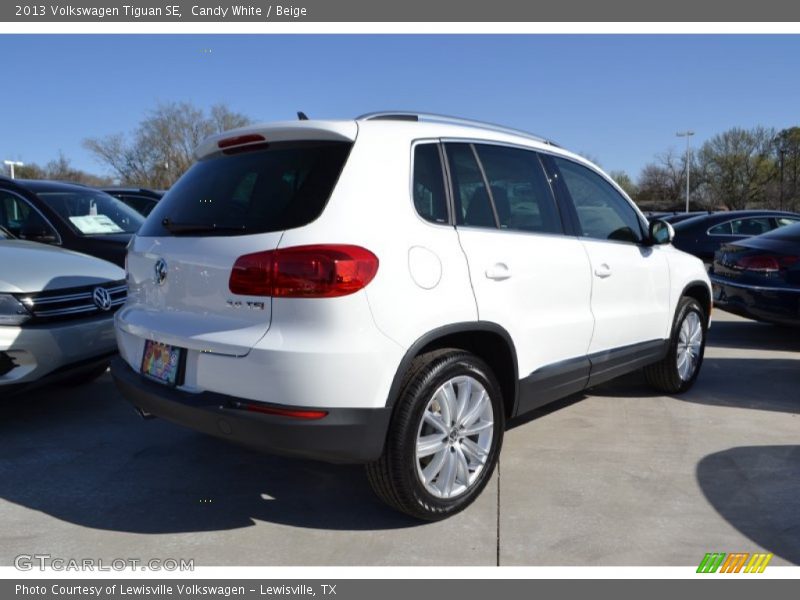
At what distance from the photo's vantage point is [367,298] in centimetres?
276

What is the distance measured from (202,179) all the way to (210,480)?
1.62 metres

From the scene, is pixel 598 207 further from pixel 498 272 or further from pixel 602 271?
pixel 498 272

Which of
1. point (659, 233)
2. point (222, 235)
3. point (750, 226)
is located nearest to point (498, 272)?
point (222, 235)

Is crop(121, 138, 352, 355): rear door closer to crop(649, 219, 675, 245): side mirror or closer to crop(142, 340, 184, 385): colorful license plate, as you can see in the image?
crop(142, 340, 184, 385): colorful license plate

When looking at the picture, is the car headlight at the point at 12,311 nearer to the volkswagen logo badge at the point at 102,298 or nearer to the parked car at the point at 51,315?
the parked car at the point at 51,315

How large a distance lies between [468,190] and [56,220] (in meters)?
4.72

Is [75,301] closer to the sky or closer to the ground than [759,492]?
closer to the sky

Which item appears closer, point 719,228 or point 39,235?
point 39,235

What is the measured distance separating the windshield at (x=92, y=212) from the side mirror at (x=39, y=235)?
25cm

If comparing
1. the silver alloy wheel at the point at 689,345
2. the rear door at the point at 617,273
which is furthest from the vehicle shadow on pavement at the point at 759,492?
the silver alloy wheel at the point at 689,345

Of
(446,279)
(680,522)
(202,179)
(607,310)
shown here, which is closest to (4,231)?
(202,179)

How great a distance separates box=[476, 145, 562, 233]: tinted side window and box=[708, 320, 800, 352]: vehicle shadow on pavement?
4.50 m

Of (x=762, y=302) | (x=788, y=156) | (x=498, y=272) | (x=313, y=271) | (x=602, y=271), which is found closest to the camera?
(x=313, y=271)

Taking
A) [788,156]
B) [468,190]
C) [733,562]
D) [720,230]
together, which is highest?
[788,156]
